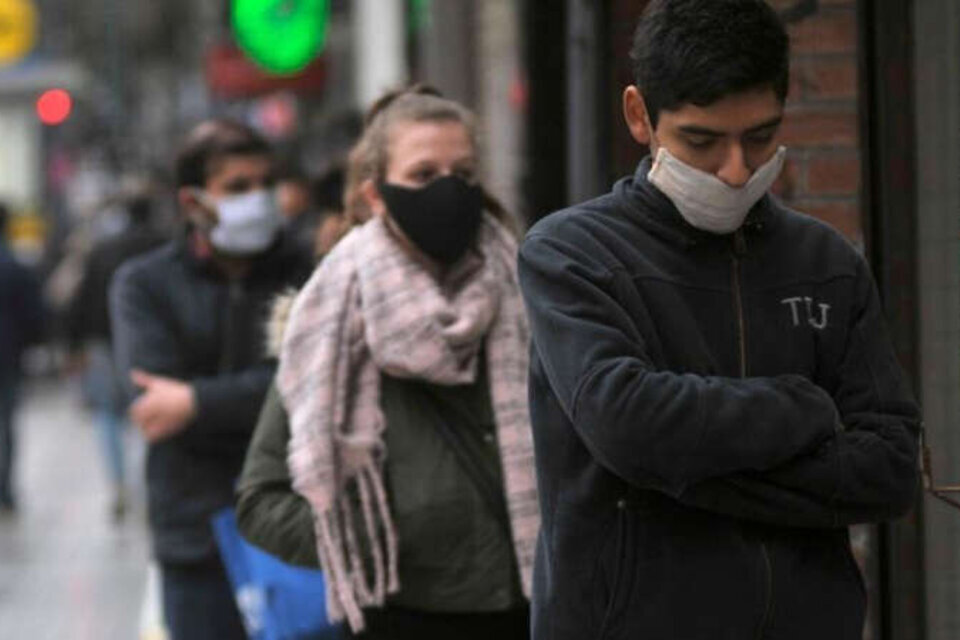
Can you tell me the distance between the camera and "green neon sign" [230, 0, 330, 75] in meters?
15.1

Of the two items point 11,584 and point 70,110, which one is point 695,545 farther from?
point 70,110

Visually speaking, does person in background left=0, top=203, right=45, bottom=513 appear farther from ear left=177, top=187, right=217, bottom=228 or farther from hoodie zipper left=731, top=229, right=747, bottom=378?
hoodie zipper left=731, top=229, right=747, bottom=378

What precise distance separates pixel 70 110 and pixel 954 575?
1307 inches

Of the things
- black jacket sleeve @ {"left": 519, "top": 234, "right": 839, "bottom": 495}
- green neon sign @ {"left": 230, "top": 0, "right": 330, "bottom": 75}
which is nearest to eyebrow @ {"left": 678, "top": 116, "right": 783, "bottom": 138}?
black jacket sleeve @ {"left": 519, "top": 234, "right": 839, "bottom": 495}

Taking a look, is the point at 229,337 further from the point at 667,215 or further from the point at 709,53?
the point at 709,53

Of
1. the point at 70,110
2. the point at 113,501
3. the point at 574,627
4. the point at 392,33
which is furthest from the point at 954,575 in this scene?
the point at 70,110

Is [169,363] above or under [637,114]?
under

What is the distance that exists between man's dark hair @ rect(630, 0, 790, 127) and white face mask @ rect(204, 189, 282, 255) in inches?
113

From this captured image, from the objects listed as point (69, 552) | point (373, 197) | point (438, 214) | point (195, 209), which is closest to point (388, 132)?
point (373, 197)

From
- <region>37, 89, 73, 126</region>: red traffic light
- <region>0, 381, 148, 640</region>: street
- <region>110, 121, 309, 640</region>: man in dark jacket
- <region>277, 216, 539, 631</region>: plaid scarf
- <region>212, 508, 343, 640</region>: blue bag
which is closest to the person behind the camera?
<region>277, 216, 539, 631</region>: plaid scarf

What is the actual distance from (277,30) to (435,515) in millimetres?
11718

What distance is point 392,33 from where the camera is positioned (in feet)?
53.6

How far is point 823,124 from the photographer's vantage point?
485 cm

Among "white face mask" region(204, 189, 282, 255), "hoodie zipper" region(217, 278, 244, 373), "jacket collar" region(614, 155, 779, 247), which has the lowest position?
"hoodie zipper" region(217, 278, 244, 373)
